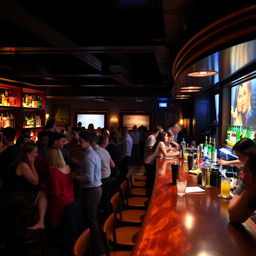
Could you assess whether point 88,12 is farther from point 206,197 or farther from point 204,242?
point 204,242

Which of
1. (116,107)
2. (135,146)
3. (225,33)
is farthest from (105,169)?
(116,107)

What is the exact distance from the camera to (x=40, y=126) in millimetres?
7973

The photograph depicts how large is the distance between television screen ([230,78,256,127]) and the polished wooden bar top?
Result: 203cm

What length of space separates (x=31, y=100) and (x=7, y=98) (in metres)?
1.19

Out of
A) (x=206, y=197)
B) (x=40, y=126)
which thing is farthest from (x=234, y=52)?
(x=40, y=126)

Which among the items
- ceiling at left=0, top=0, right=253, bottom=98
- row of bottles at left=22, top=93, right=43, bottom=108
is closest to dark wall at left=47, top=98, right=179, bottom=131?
row of bottles at left=22, top=93, right=43, bottom=108

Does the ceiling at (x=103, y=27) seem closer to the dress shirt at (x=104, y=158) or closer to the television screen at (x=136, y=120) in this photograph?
the dress shirt at (x=104, y=158)

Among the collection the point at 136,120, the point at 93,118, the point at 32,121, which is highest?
the point at 93,118

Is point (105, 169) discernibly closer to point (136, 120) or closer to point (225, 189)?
point (225, 189)

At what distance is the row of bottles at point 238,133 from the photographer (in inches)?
155

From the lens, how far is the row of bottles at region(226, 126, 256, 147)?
3.93 m

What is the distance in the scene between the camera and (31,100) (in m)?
7.50

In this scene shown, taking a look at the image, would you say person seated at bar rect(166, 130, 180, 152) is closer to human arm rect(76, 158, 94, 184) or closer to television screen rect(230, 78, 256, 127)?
television screen rect(230, 78, 256, 127)

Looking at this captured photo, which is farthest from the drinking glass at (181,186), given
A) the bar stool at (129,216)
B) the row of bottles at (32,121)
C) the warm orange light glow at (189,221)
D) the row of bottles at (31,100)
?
the row of bottles at (31,100)
